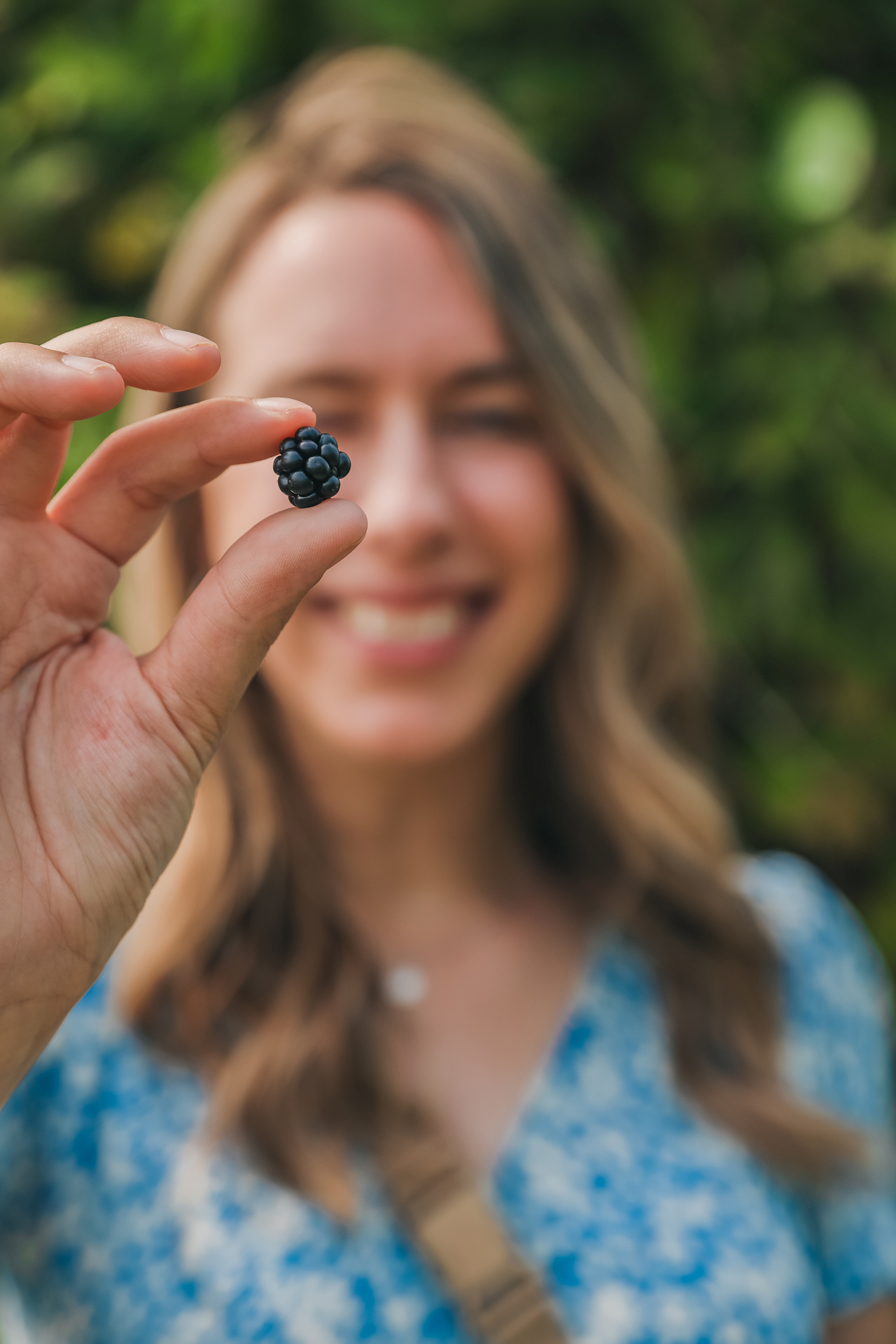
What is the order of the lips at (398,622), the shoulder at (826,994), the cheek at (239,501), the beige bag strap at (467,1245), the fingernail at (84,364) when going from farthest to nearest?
1. the shoulder at (826,994)
2. the lips at (398,622)
3. the cheek at (239,501)
4. the beige bag strap at (467,1245)
5. the fingernail at (84,364)

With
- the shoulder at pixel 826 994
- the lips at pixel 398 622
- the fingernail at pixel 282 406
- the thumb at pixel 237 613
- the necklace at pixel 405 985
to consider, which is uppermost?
the fingernail at pixel 282 406

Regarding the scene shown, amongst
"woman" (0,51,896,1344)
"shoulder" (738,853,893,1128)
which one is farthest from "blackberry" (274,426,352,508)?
"shoulder" (738,853,893,1128)

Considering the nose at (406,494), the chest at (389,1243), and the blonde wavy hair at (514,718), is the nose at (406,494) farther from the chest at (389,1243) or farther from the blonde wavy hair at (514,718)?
the chest at (389,1243)

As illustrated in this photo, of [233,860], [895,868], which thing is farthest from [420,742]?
[895,868]

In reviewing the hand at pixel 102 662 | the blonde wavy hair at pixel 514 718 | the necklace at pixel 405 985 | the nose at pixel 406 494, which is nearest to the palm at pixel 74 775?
the hand at pixel 102 662

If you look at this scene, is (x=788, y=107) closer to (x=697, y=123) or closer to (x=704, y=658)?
(x=697, y=123)

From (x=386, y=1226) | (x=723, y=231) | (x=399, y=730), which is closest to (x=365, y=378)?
(x=399, y=730)
